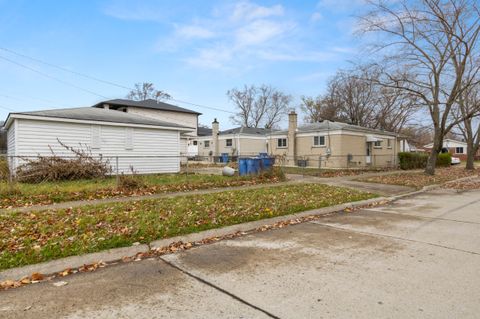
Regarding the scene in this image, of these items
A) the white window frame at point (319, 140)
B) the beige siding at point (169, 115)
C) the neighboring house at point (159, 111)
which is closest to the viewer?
the white window frame at point (319, 140)

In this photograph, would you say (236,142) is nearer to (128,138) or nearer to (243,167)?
(243,167)

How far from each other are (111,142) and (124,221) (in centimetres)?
1086

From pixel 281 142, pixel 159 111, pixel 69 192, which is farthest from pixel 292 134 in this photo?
pixel 69 192

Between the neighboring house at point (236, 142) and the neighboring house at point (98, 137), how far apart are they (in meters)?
16.4

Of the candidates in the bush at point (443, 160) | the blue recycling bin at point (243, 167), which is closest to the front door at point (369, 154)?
the bush at point (443, 160)

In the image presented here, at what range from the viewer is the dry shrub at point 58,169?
12422 millimetres

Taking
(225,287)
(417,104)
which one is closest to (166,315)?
(225,287)

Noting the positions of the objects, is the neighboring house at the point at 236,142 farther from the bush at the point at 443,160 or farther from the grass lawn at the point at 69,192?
the grass lawn at the point at 69,192

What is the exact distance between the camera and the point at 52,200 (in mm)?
8914

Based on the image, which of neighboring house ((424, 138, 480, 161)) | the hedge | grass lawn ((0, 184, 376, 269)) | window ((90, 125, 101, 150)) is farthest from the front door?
neighboring house ((424, 138, 480, 161))

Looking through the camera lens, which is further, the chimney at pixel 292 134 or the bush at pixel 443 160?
Answer: the bush at pixel 443 160

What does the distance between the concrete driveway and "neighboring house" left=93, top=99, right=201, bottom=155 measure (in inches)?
1218

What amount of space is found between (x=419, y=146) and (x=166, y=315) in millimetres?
70466

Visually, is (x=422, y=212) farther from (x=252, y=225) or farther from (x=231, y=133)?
(x=231, y=133)
